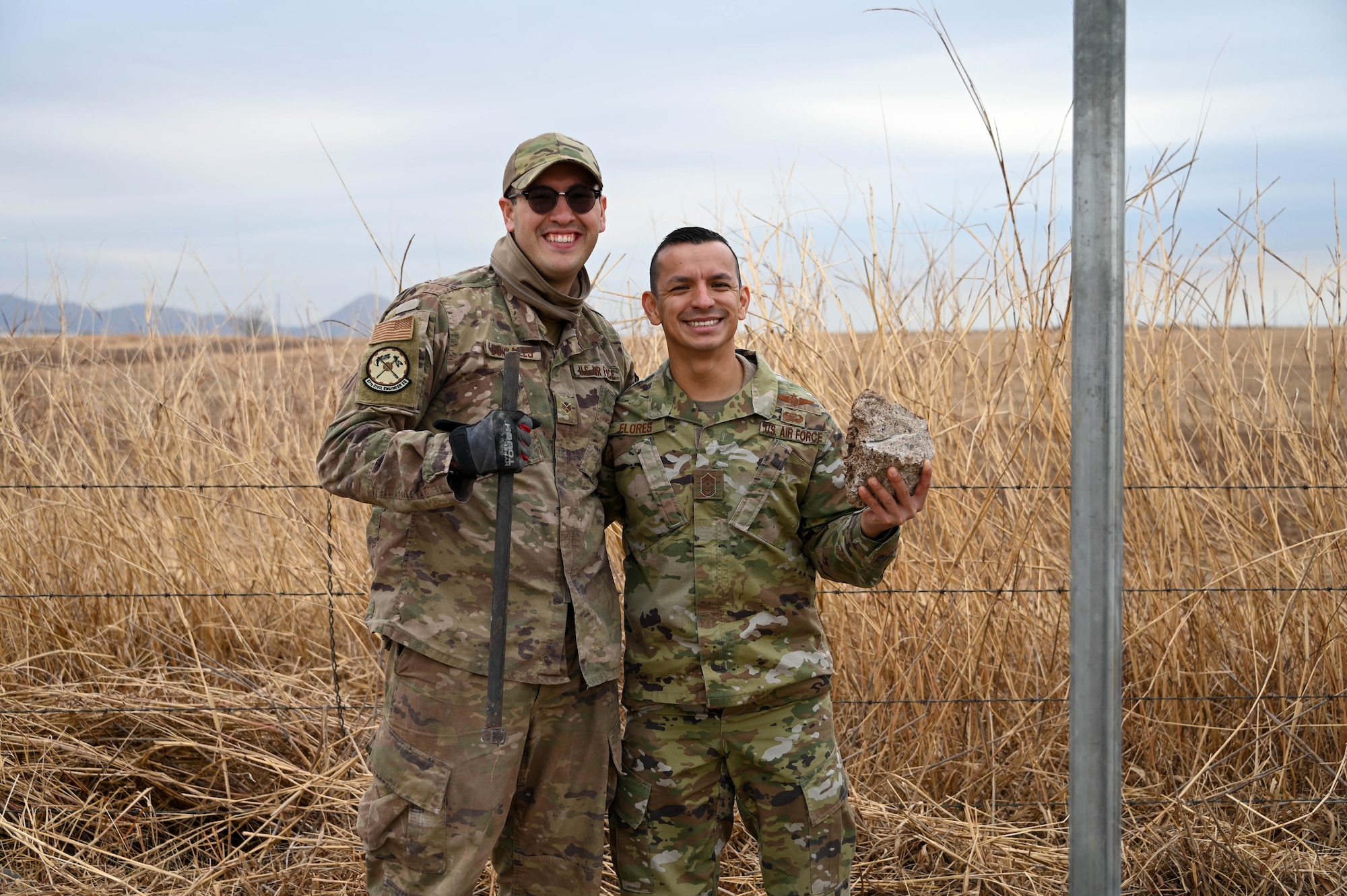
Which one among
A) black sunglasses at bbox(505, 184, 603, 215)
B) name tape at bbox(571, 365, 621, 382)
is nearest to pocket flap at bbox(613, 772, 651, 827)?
name tape at bbox(571, 365, 621, 382)

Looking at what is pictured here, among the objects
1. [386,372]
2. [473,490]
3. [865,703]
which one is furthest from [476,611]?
[865,703]

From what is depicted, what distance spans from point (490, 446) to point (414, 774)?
0.74 meters

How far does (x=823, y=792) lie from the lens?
7.23 feet

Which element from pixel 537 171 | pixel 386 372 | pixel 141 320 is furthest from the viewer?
pixel 141 320

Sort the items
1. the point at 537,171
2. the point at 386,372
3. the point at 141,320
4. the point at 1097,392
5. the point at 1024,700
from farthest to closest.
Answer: the point at 141,320 → the point at 1024,700 → the point at 537,171 → the point at 386,372 → the point at 1097,392

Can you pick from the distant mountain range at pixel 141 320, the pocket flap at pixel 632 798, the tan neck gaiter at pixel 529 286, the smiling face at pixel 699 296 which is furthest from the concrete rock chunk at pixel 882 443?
the distant mountain range at pixel 141 320

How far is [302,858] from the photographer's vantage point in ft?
10.2

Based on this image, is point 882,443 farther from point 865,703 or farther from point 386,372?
point 865,703

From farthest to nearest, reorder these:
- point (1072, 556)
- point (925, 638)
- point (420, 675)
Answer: point (925, 638)
point (420, 675)
point (1072, 556)

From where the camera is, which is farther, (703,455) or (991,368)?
(991,368)

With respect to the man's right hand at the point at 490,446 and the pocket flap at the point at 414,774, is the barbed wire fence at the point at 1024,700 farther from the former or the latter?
the man's right hand at the point at 490,446

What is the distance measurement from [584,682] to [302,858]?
1.49 meters

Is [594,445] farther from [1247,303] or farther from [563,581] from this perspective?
[1247,303]

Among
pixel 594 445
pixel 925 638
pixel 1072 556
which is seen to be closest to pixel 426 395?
pixel 594 445
